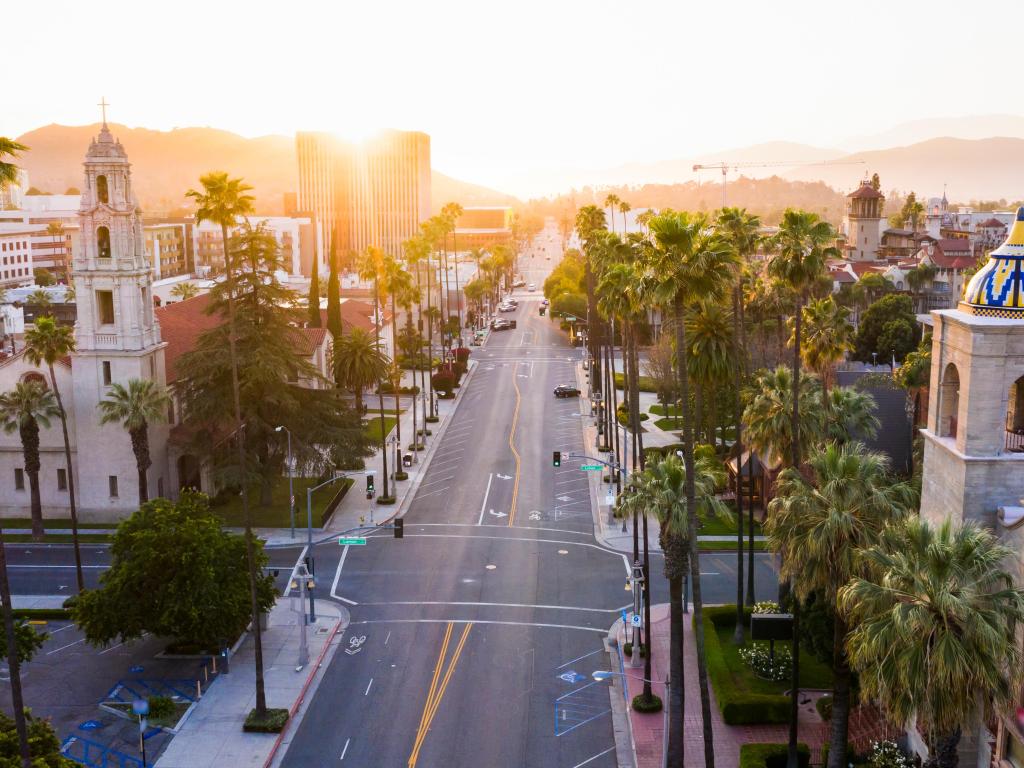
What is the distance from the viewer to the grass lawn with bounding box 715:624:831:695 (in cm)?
3950

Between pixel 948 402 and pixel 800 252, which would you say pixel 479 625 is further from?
pixel 948 402

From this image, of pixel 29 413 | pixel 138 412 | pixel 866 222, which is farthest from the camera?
pixel 866 222

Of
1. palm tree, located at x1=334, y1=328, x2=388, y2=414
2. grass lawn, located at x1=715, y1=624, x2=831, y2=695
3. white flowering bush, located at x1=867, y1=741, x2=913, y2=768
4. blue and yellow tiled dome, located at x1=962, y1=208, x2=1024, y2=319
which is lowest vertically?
grass lawn, located at x1=715, y1=624, x2=831, y2=695

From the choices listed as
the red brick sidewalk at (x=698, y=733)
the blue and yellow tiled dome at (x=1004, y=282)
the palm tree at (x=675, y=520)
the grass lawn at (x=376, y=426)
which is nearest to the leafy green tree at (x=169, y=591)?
the red brick sidewalk at (x=698, y=733)

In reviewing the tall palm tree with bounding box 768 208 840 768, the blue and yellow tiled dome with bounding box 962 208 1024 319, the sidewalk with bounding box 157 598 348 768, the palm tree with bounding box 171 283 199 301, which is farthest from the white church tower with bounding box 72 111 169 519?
the palm tree with bounding box 171 283 199 301

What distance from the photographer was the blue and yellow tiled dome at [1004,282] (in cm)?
2788

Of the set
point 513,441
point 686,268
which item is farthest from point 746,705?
point 513,441

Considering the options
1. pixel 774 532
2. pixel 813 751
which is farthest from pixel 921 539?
pixel 813 751

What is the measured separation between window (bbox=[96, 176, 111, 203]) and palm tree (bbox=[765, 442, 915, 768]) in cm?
4751

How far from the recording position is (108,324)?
200 ft

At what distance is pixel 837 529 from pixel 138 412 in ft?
138

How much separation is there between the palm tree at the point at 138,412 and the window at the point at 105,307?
4787 mm

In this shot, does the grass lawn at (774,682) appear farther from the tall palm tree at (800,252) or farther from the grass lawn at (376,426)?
the grass lawn at (376,426)

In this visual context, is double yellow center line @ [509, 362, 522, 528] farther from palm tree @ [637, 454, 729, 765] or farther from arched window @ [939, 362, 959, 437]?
arched window @ [939, 362, 959, 437]
